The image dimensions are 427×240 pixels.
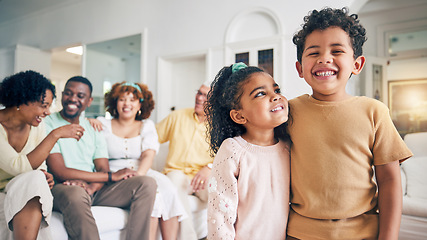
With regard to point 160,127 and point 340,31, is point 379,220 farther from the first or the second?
point 160,127

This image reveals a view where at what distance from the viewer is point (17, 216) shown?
1310 mm

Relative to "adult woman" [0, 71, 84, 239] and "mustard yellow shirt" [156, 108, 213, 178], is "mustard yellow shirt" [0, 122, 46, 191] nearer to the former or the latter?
"adult woman" [0, 71, 84, 239]

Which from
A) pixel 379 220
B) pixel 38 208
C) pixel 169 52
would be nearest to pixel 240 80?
pixel 379 220

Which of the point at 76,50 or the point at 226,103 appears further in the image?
the point at 76,50

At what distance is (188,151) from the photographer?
2463 millimetres

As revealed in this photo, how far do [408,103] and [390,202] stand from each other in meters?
5.03

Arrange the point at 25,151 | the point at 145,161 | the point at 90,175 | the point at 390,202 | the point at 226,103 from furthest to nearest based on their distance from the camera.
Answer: the point at 145,161 → the point at 90,175 → the point at 25,151 → the point at 226,103 → the point at 390,202

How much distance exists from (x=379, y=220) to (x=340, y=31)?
54 centimetres

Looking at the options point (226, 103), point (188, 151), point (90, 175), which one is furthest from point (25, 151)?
point (188, 151)

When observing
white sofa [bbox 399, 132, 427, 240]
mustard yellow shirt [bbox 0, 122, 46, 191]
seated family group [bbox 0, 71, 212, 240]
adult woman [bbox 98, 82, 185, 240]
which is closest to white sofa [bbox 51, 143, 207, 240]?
seated family group [bbox 0, 71, 212, 240]

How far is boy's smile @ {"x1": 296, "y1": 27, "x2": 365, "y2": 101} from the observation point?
0.84 m

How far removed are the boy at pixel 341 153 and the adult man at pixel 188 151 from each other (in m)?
1.40

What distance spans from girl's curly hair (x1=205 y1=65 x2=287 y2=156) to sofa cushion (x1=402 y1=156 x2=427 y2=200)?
2322 millimetres

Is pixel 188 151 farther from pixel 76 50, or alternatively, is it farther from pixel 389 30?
pixel 76 50
